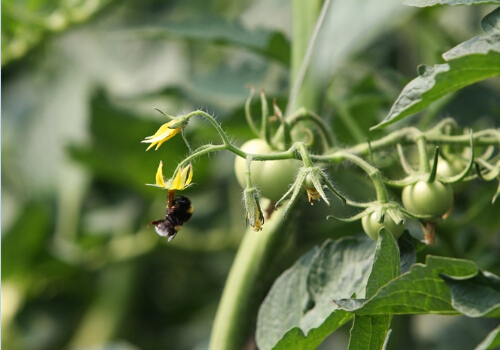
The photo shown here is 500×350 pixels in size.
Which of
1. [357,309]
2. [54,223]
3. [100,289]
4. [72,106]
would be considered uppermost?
[357,309]

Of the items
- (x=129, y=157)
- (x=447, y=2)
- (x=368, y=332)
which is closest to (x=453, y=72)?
(x=447, y=2)

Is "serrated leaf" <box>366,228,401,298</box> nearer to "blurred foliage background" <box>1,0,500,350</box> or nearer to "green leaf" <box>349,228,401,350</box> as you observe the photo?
"green leaf" <box>349,228,401,350</box>

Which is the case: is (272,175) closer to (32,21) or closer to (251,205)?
(251,205)

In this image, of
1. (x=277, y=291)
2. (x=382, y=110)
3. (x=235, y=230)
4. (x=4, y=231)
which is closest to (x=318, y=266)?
(x=277, y=291)

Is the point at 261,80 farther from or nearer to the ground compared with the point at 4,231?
farther from the ground

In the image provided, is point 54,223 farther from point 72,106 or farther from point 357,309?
point 357,309

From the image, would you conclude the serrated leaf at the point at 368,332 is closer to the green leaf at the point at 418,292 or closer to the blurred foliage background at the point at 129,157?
the green leaf at the point at 418,292

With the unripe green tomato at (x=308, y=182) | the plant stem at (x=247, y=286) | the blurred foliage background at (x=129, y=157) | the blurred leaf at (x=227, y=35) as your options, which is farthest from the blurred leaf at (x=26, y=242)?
the unripe green tomato at (x=308, y=182)

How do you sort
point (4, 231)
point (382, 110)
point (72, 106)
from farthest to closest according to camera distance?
point (72, 106) → point (4, 231) → point (382, 110)
